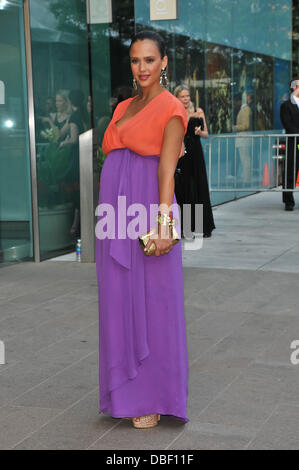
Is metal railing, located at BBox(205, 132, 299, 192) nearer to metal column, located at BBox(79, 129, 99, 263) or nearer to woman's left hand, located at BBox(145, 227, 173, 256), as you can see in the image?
metal column, located at BBox(79, 129, 99, 263)

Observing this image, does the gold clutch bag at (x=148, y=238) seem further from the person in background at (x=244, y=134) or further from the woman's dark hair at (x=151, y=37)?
the person in background at (x=244, y=134)

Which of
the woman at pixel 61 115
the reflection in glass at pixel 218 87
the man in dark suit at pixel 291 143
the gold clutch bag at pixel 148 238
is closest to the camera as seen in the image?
the gold clutch bag at pixel 148 238

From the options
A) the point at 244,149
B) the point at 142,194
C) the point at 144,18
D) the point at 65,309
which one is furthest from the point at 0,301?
the point at 244,149

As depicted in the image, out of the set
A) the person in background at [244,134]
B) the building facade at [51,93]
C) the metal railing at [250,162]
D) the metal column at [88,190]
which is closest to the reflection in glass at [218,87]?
the metal railing at [250,162]

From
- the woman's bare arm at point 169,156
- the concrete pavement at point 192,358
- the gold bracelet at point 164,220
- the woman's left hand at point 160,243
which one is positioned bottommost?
the concrete pavement at point 192,358

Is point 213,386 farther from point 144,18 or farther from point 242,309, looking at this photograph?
point 144,18

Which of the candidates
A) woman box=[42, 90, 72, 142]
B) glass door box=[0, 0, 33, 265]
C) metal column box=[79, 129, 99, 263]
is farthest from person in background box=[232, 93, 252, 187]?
glass door box=[0, 0, 33, 265]

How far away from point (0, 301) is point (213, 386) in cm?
295

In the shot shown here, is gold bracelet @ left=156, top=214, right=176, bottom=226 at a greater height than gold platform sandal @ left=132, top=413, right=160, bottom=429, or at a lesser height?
greater

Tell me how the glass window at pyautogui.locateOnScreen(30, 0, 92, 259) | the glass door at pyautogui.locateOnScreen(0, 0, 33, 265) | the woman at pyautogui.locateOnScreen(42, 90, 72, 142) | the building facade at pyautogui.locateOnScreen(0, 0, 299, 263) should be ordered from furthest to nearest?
1. the woman at pyautogui.locateOnScreen(42, 90, 72, 142)
2. the glass window at pyautogui.locateOnScreen(30, 0, 92, 259)
3. the building facade at pyautogui.locateOnScreen(0, 0, 299, 263)
4. the glass door at pyautogui.locateOnScreen(0, 0, 33, 265)

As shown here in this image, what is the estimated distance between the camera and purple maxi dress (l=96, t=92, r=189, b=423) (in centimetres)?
370

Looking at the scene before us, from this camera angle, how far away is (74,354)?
17.1 ft

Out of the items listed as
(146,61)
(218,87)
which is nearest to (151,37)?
(146,61)

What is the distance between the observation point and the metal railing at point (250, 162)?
13.3 meters
